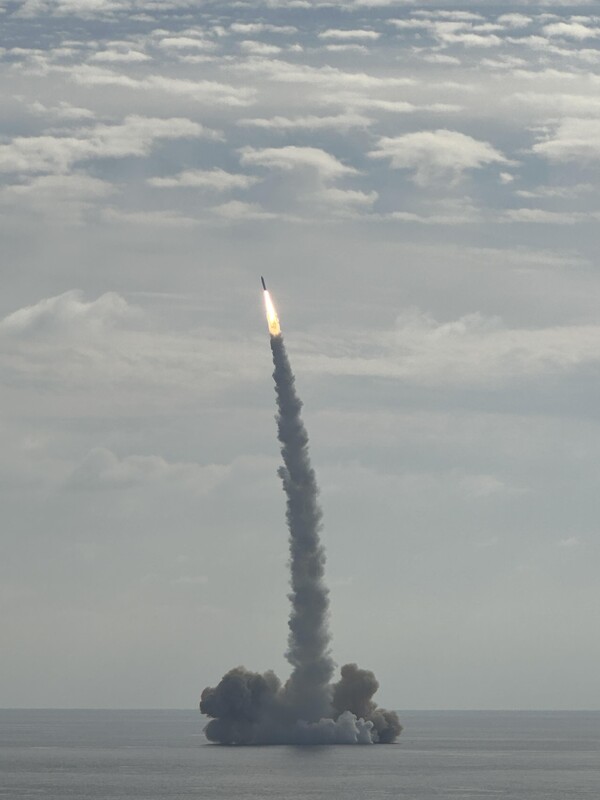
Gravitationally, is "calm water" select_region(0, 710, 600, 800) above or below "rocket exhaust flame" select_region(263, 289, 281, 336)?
below

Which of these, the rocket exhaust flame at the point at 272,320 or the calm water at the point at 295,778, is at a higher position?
the rocket exhaust flame at the point at 272,320

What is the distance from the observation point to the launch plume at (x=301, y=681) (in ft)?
521

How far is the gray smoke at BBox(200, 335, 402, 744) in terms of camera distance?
159 meters

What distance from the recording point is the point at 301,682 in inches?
6427

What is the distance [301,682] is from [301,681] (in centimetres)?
11

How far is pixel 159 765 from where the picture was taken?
190 meters

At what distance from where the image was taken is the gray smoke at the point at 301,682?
15888cm

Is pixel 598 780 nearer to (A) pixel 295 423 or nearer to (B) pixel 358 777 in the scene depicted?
(B) pixel 358 777

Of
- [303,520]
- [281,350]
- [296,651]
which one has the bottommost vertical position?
[296,651]

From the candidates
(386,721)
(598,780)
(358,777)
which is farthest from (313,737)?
(598,780)

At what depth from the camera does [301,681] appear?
536ft

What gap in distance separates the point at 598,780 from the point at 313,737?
35.9 meters

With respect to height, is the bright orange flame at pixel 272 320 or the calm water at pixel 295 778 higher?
the bright orange flame at pixel 272 320

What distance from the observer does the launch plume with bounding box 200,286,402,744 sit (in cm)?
15875
